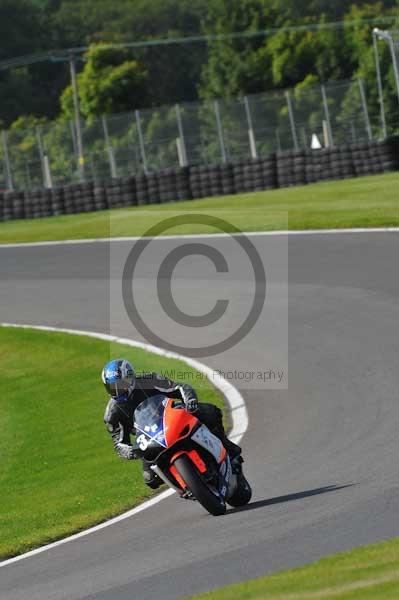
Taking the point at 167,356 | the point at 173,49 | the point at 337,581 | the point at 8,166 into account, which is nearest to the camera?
the point at 337,581

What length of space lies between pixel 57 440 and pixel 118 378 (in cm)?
460

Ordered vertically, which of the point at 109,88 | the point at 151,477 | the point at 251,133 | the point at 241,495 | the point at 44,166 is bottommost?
the point at 241,495

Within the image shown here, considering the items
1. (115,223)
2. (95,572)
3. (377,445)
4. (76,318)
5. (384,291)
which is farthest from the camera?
(115,223)

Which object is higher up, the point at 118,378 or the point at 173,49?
the point at 173,49

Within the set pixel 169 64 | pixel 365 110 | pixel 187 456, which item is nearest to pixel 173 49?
pixel 169 64

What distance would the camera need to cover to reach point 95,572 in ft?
27.8

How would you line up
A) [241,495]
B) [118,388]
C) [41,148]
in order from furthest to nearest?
[41,148] → [118,388] → [241,495]

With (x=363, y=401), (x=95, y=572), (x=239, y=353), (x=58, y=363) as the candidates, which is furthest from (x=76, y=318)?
(x=95, y=572)

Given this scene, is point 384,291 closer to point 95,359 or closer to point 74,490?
point 95,359

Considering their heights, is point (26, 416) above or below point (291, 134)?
below

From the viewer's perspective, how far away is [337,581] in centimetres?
694

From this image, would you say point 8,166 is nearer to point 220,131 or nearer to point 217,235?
point 220,131

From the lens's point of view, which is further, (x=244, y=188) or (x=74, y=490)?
(x=244, y=188)

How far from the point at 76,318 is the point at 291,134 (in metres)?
19.9
